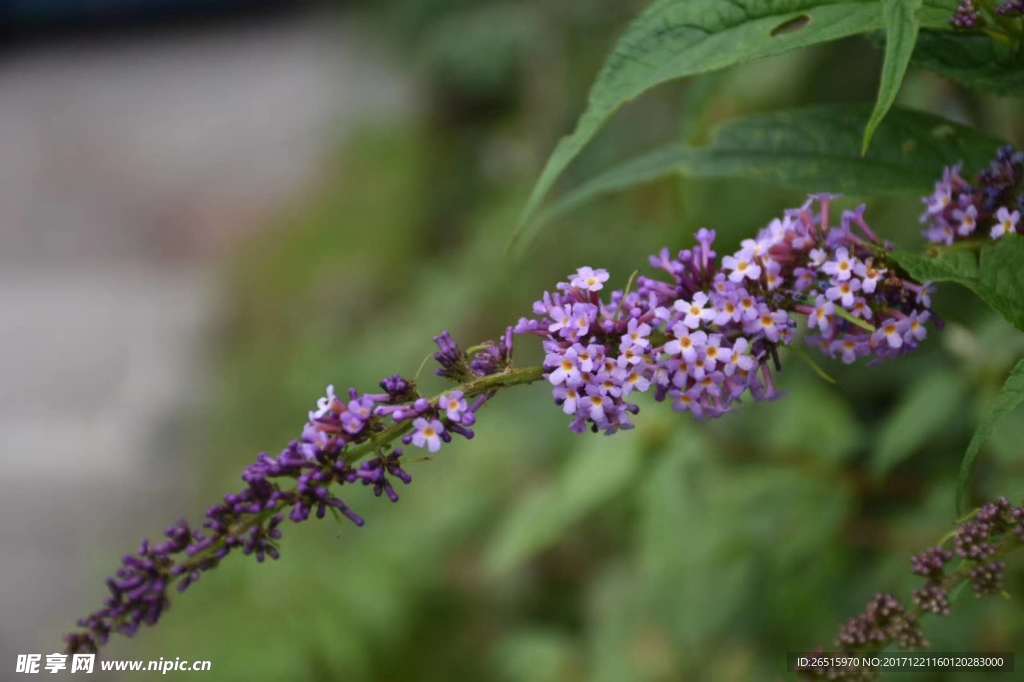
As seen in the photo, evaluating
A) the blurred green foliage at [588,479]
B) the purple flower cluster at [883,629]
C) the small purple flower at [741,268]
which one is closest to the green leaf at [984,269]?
the small purple flower at [741,268]

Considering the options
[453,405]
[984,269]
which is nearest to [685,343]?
[453,405]

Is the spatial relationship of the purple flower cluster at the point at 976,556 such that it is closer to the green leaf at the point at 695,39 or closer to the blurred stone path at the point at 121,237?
the green leaf at the point at 695,39

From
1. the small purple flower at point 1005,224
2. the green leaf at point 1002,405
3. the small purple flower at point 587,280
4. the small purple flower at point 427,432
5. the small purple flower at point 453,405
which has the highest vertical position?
the small purple flower at point 1005,224

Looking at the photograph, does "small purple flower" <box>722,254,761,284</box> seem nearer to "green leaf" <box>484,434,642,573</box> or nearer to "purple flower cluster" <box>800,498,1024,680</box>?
"purple flower cluster" <box>800,498,1024,680</box>

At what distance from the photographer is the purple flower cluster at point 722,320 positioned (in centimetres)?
144

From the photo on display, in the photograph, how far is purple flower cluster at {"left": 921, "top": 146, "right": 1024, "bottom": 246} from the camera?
60.8 inches

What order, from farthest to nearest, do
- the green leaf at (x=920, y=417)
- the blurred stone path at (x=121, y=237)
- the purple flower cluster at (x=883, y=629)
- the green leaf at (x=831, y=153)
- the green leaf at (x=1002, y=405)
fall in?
the blurred stone path at (x=121, y=237) → the green leaf at (x=920, y=417) → the green leaf at (x=831, y=153) → the purple flower cluster at (x=883, y=629) → the green leaf at (x=1002, y=405)

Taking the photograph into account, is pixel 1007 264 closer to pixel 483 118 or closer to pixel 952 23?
pixel 952 23

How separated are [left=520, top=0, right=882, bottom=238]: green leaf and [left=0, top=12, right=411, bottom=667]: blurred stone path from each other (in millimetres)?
3957

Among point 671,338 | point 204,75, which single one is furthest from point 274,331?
point 671,338

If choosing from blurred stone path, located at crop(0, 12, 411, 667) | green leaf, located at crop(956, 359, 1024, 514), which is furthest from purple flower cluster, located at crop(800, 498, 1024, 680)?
blurred stone path, located at crop(0, 12, 411, 667)

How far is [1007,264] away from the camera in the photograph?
1458mm

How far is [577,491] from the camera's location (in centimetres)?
274

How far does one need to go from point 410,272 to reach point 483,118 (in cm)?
202
